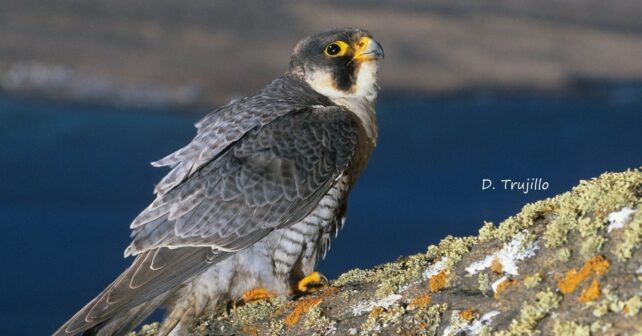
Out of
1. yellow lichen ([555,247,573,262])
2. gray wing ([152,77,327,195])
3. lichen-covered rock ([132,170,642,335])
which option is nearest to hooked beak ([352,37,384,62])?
gray wing ([152,77,327,195])

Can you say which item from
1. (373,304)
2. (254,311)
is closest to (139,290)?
(254,311)

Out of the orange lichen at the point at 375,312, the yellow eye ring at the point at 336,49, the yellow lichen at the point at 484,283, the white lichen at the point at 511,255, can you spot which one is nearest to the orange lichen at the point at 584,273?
the white lichen at the point at 511,255

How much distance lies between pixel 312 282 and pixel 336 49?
1.77 metres

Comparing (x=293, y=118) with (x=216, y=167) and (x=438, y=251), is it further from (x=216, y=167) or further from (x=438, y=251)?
(x=438, y=251)

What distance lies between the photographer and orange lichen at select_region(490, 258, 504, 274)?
4086mm

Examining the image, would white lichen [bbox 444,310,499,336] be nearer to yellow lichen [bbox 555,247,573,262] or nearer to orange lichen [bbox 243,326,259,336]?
yellow lichen [bbox 555,247,573,262]

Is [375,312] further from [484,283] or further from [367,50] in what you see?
[367,50]

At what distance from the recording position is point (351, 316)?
4.45 metres

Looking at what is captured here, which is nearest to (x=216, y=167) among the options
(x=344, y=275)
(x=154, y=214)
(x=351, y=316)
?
(x=154, y=214)

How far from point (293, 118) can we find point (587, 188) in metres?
2.09

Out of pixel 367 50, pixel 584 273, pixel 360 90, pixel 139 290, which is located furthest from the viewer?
pixel 360 90

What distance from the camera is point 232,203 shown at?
5.26 m

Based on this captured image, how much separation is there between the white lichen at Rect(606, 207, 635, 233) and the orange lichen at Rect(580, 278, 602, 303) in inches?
14.3

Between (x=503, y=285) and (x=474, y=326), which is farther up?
(x=503, y=285)
